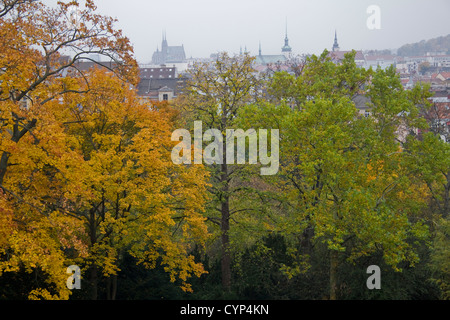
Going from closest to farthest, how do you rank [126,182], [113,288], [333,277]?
[126,182]
[333,277]
[113,288]

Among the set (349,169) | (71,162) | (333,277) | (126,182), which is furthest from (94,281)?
(349,169)

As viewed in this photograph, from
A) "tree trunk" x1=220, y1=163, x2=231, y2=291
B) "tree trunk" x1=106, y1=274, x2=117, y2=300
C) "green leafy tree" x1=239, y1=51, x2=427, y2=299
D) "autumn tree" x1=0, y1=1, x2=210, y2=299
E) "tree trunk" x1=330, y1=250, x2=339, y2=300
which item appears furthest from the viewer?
"tree trunk" x1=220, y1=163, x2=231, y2=291

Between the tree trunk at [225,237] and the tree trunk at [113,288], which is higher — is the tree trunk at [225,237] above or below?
above

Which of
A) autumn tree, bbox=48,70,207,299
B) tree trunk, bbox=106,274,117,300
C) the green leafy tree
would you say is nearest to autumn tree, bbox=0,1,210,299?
autumn tree, bbox=48,70,207,299

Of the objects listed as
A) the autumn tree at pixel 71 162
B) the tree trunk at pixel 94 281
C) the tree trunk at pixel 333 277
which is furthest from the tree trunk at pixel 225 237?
the tree trunk at pixel 94 281

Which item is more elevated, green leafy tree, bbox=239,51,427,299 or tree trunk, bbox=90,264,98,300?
green leafy tree, bbox=239,51,427,299

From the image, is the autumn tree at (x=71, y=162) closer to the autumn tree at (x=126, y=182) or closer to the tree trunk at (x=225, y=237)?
the autumn tree at (x=126, y=182)

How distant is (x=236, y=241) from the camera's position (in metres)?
22.4

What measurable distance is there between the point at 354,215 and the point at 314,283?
464cm

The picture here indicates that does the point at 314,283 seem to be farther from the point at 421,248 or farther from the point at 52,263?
the point at 52,263

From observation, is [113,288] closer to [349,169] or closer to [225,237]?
[225,237]

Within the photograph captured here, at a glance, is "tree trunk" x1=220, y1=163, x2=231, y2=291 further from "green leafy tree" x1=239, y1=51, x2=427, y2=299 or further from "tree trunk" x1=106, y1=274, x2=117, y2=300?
"tree trunk" x1=106, y1=274, x2=117, y2=300

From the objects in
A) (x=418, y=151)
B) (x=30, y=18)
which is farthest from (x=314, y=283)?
(x=30, y=18)

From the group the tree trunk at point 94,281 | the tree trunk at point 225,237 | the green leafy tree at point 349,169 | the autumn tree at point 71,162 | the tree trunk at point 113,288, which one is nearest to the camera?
the autumn tree at point 71,162
